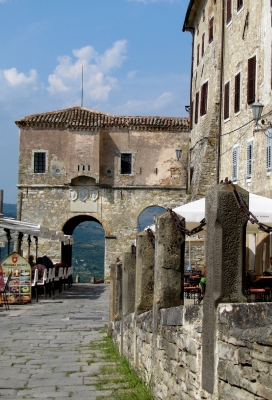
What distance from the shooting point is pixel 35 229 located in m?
19.9

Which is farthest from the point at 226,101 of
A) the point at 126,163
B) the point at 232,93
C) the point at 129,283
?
the point at 129,283

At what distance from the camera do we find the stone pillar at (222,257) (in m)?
4.46

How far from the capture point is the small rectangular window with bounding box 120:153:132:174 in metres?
35.3

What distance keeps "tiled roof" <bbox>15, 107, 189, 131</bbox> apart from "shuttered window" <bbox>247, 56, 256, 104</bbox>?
14313mm

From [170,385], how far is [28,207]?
97.6 feet

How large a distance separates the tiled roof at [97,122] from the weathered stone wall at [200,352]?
27.3 meters

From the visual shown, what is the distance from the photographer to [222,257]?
4.48 metres

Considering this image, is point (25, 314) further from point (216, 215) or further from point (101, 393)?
point (216, 215)

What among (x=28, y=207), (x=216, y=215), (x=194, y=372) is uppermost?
(x=28, y=207)

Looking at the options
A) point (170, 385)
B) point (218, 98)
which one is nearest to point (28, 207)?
point (218, 98)

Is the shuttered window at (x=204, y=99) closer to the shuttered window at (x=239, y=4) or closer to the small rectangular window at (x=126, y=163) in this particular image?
the shuttered window at (x=239, y=4)

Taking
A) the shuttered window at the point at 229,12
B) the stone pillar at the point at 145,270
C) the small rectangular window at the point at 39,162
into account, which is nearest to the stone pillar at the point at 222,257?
the stone pillar at the point at 145,270

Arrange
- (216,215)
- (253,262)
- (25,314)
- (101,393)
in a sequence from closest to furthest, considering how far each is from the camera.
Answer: (216,215)
(101,393)
(25,314)
(253,262)

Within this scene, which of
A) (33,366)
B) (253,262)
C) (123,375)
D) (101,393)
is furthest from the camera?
(253,262)
